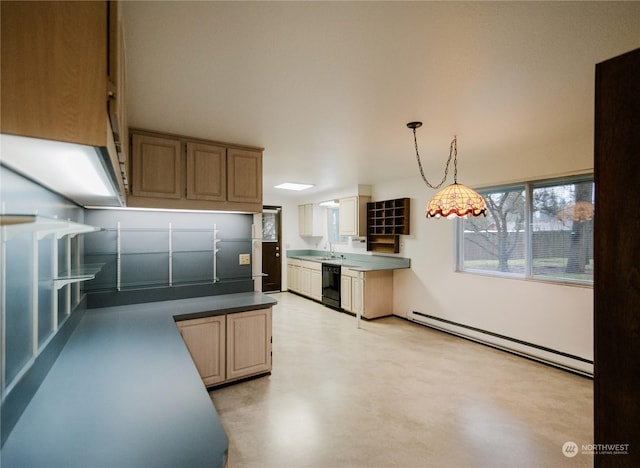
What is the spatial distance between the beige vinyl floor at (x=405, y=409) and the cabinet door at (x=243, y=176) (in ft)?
6.03

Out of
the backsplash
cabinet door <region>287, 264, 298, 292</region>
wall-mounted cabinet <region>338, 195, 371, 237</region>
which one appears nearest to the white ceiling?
the backsplash

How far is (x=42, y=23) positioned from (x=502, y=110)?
2661 millimetres

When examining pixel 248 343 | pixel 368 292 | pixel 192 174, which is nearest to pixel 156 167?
pixel 192 174

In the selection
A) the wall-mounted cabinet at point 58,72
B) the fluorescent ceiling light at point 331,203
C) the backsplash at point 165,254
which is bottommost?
the backsplash at point 165,254

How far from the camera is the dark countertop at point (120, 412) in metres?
0.94

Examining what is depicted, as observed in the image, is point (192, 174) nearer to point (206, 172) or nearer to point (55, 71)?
point (206, 172)

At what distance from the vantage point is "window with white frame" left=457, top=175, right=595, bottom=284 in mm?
3283

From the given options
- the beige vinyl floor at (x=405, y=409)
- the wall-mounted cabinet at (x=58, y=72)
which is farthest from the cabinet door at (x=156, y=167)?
the wall-mounted cabinet at (x=58, y=72)

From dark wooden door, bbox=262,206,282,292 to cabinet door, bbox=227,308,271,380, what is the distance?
4.56 metres

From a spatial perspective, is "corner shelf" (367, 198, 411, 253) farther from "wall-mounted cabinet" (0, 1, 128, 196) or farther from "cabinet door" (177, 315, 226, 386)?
"wall-mounted cabinet" (0, 1, 128, 196)

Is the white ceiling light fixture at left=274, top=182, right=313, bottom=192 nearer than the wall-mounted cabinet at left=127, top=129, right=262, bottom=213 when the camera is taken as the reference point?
No

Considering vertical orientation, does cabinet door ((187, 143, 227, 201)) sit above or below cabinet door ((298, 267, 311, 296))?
above

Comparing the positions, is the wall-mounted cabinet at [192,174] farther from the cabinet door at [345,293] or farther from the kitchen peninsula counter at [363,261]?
the cabinet door at [345,293]

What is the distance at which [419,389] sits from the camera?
2.98 meters
